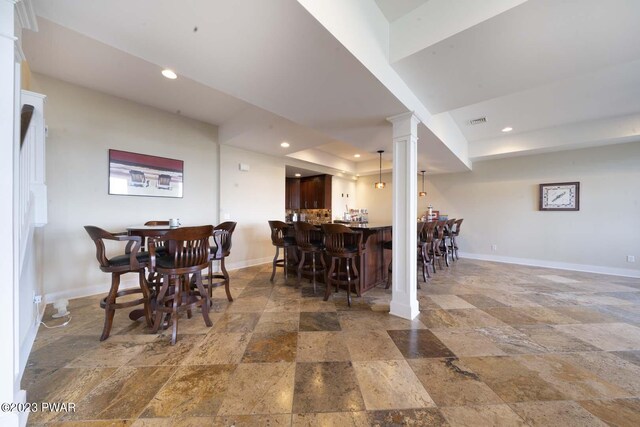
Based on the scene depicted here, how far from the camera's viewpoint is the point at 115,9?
127 cm

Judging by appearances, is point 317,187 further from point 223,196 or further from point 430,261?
point 430,261

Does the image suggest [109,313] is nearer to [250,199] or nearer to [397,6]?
[250,199]

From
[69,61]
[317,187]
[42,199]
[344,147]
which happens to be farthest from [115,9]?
[317,187]

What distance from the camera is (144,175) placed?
3.52 meters

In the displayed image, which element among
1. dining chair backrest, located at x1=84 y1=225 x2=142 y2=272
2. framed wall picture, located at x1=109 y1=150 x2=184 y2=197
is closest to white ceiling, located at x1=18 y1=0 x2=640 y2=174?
framed wall picture, located at x1=109 y1=150 x2=184 y2=197

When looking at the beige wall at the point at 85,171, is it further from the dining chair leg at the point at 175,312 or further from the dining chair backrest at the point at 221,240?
the dining chair leg at the point at 175,312

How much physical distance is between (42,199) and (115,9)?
1658 millimetres

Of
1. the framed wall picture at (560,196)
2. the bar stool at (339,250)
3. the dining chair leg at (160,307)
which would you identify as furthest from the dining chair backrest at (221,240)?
the framed wall picture at (560,196)

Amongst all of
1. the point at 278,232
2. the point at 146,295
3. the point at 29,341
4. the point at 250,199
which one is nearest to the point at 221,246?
the point at 146,295

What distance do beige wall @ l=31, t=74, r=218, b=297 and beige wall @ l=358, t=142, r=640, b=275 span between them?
6.81 meters

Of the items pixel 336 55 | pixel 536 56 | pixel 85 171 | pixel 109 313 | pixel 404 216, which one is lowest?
pixel 109 313

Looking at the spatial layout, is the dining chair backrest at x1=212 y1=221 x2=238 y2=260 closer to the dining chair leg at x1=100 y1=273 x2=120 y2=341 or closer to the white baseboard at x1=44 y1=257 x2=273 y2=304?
the dining chair leg at x1=100 y1=273 x2=120 y2=341

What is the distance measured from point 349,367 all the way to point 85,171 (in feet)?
13.3

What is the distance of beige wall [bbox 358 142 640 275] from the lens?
432 cm
